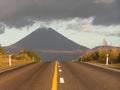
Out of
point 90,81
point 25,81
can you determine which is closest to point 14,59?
point 25,81

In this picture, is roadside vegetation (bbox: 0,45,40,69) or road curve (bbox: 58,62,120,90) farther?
roadside vegetation (bbox: 0,45,40,69)

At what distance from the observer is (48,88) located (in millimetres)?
12242

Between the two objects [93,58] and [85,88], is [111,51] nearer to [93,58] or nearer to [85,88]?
[93,58]

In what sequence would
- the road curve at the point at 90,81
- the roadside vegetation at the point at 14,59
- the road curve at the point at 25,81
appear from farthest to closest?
the roadside vegetation at the point at 14,59
the road curve at the point at 25,81
the road curve at the point at 90,81

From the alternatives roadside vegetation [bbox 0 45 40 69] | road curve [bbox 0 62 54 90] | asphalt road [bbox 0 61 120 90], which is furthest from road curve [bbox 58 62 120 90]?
roadside vegetation [bbox 0 45 40 69]

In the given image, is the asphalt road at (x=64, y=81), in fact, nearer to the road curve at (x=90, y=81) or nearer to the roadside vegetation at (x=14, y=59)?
the road curve at (x=90, y=81)

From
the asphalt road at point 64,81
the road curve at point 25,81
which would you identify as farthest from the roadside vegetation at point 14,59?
the asphalt road at point 64,81

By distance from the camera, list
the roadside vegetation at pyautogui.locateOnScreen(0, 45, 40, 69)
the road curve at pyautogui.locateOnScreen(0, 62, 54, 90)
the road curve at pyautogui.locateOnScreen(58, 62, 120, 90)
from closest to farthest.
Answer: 1. the road curve at pyautogui.locateOnScreen(58, 62, 120, 90)
2. the road curve at pyautogui.locateOnScreen(0, 62, 54, 90)
3. the roadside vegetation at pyautogui.locateOnScreen(0, 45, 40, 69)

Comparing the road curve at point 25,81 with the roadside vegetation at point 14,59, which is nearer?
the road curve at point 25,81

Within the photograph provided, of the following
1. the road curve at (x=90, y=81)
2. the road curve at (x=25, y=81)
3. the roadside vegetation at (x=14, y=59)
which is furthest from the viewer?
the roadside vegetation at (x=14, y=59)

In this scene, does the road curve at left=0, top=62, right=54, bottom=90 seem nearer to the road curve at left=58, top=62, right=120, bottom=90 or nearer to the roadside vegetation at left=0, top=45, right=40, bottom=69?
the road curve at left=58, top=62, right=120, bottom=90

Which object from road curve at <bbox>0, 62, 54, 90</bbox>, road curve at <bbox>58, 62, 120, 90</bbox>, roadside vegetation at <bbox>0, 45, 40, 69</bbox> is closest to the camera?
road curve at <bbox>58, 62, 120, 90</bbox>

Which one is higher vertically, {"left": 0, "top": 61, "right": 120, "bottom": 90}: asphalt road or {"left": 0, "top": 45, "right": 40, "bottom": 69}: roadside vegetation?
{"left": 0, "top": 45, "right": 40, "bottom": 69}: roadside vegetation

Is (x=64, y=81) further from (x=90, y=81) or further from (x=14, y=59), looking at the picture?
(x=14, y=59)
